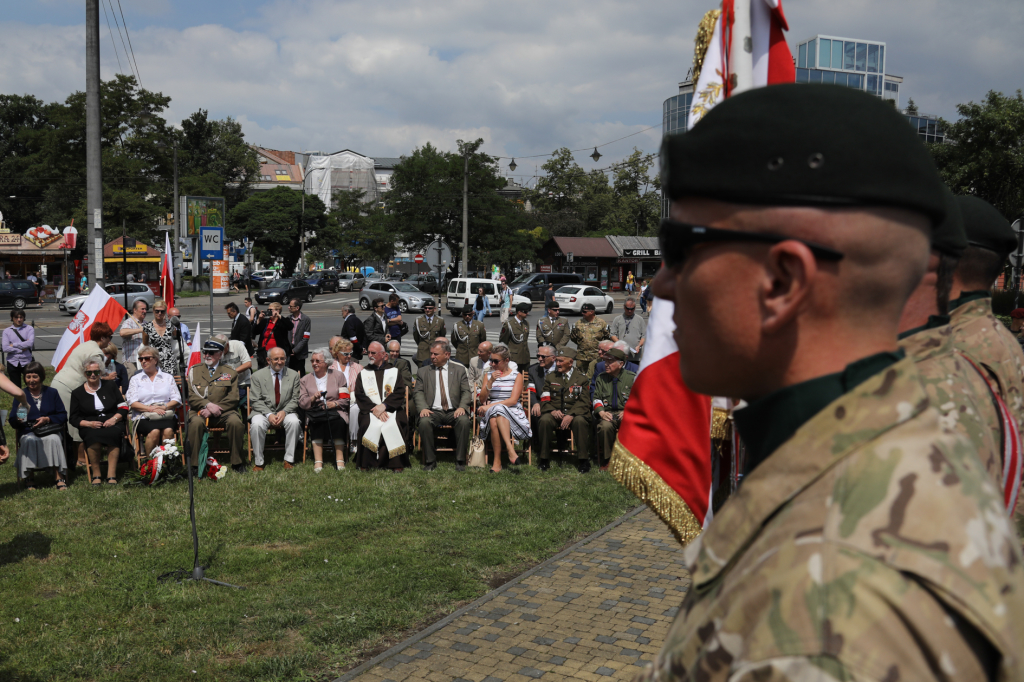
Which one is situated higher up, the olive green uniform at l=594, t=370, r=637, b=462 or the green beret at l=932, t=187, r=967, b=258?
the green beret at l=932, t=187, r=967, b=258

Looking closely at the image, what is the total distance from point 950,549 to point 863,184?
0.43m

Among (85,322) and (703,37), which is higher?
(703,37)

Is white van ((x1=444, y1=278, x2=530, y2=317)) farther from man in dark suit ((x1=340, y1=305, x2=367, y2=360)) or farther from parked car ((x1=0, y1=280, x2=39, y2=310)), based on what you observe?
parked car ((x1=0, y1=280, x2=39, y2=310))

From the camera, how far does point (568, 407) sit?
11242mm

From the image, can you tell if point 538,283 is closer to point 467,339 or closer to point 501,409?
point 467,339

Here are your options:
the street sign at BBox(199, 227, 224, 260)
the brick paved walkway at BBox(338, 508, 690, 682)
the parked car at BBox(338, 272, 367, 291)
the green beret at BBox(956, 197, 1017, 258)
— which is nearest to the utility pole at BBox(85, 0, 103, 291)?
the street sign at BBox(199, 227, 224, 260)

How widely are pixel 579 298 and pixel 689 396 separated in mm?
37777

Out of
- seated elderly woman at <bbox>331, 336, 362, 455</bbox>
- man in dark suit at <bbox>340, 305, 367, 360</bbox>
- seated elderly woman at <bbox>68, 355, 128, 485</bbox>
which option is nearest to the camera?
seated elderly woman at <bbox>68, 355, 128, 485</bbox>

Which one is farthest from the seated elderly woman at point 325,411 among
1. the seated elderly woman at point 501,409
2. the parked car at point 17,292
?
the parked car at point 17,292

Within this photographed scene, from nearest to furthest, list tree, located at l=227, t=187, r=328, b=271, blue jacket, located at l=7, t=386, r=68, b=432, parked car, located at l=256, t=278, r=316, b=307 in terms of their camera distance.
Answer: blue jacket, located at l=7, t=386, r=68, b=432 → parked car, located at l=256, t=278, r=316, b=307 → tree, located at l=227, t=187, r=328, b=271

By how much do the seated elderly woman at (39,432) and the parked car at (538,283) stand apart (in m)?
37.1

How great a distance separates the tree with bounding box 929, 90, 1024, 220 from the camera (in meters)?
32.2

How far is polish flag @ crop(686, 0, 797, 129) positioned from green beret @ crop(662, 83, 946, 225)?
2073 mm

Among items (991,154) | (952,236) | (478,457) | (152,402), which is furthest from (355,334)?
(991,154)
